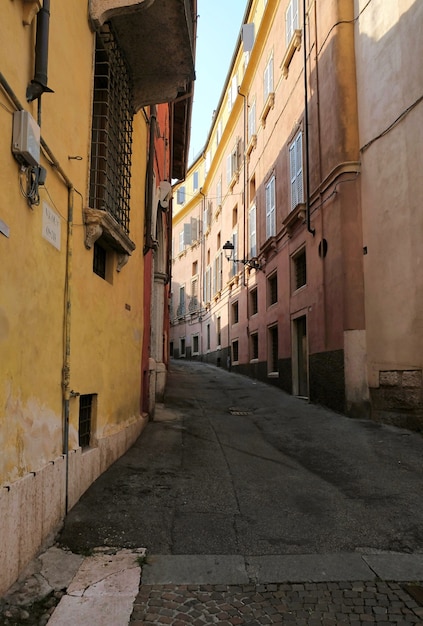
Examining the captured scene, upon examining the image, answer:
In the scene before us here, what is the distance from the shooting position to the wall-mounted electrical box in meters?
3.50

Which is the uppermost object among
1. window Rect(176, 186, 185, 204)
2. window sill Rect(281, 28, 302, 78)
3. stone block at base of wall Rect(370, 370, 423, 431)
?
window Rect(176, 186, 185, 204)

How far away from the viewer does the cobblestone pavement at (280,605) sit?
3076 mm

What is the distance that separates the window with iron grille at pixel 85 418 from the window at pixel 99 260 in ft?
4.93

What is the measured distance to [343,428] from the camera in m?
8.65

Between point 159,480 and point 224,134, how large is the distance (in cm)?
2079

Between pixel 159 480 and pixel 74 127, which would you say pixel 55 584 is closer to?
pixel 159 480

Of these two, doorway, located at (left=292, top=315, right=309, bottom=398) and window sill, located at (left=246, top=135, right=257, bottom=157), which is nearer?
doorway, located at (left=292, top=315, right=309, bottom=398)

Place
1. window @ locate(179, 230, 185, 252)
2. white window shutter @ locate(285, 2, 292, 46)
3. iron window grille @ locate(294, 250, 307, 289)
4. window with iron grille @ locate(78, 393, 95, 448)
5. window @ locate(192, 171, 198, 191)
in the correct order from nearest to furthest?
window with iron grille @ locate(78, 393, 95, 448) < iron window grille @ locate(294, 250, 307, 289) < white window shutter @ locate(285, 2, 292, 46) < window @ locate(192, 171, 198, 191) < window @ locate(179, 230, 185, 252)

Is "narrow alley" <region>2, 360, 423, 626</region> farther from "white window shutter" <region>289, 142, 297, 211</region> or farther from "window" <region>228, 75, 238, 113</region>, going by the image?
"window" <region>228, 75, 238, 113</region>

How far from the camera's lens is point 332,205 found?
10469 millimetres

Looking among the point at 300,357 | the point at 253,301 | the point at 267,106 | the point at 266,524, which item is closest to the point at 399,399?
the point at 266,524

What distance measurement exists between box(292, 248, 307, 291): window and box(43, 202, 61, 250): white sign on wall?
9.23 metres

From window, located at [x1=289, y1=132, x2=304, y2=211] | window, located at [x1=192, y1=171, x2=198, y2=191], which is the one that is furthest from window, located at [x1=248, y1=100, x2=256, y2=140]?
window, located at [x1=192, y1=171, x2=198, y2=191]

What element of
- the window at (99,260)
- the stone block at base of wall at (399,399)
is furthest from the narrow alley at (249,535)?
the window at (99,260)
